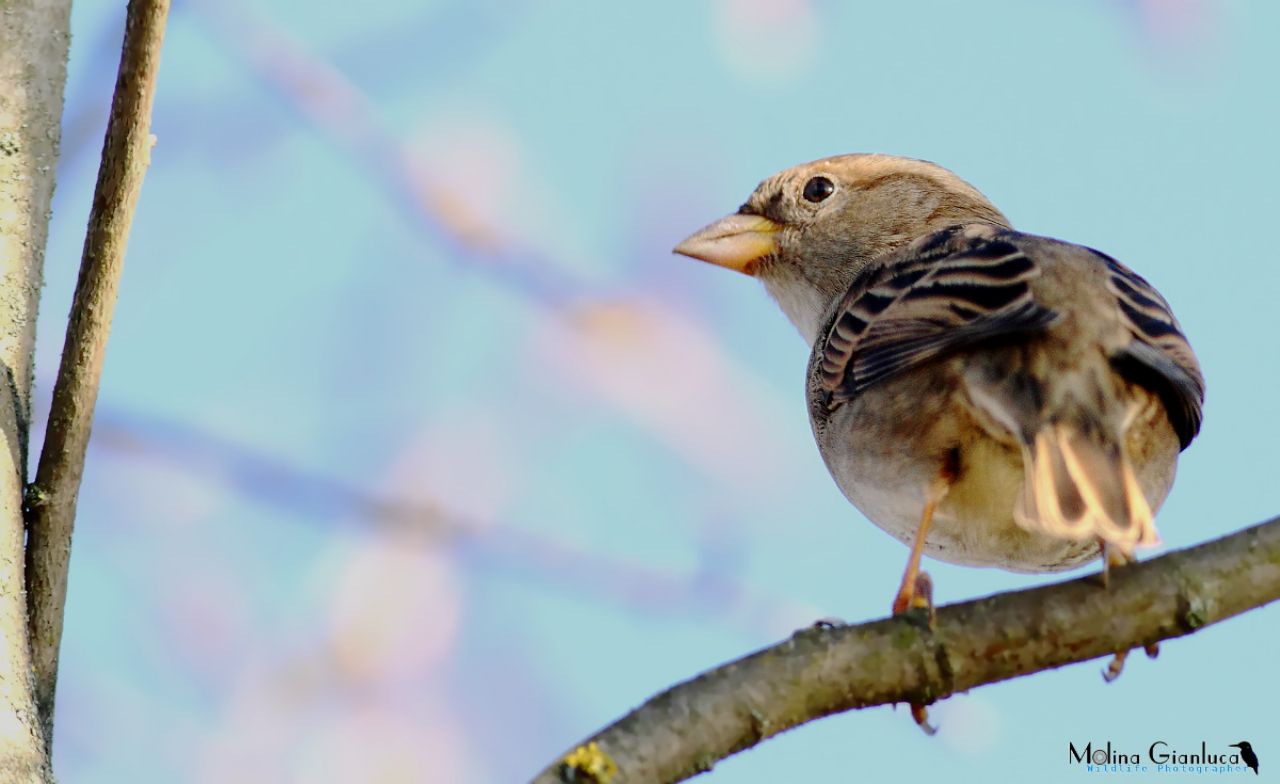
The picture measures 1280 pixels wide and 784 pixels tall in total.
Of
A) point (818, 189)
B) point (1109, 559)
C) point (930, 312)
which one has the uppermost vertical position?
point (818, 189)

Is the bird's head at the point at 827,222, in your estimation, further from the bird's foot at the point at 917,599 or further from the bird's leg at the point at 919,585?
the bird's foot at the point at 917,599

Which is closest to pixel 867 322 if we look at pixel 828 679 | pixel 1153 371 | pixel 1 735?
pixel 1153 371

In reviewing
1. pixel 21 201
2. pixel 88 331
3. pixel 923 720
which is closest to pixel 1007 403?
pixel 923 720

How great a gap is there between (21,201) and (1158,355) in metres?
2.57

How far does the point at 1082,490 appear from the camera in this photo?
9.81ft

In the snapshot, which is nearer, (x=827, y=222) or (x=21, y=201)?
(x=21, y=201)

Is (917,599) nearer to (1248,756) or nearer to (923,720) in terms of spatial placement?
(923,720)

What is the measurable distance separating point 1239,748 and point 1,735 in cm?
291

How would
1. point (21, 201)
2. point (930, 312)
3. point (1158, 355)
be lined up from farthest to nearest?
point (930, 312) → point (1158, 355) → point (21, 201)

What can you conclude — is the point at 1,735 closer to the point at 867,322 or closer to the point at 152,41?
the point at 152,41

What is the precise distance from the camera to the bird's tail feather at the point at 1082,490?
2922mm

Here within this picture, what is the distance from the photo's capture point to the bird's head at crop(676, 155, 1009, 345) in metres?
5.35

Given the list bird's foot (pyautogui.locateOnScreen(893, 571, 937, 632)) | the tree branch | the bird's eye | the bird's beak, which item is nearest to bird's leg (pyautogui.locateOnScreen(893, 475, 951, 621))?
bird's foot (pyautogui.locateOnScreen(893, 571, 937, 632))

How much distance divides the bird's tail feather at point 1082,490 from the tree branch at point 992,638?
0.88 feet
